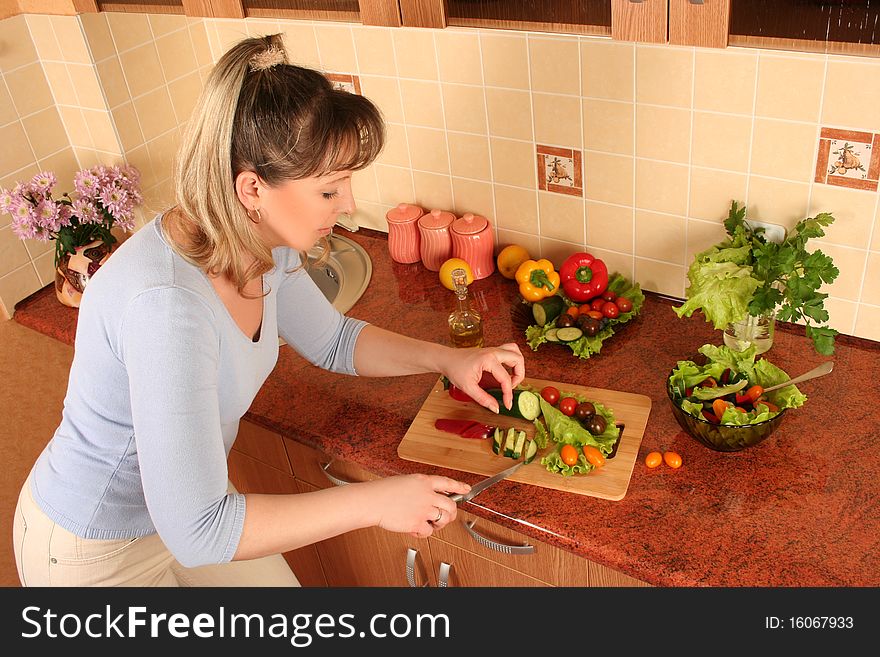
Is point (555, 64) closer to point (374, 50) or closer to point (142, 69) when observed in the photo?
point (374, 50)

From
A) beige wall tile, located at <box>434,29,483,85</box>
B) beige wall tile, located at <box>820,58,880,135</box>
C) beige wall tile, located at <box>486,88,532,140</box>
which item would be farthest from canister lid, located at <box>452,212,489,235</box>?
beige wall tile, located at <box>820,58,880,135</box>

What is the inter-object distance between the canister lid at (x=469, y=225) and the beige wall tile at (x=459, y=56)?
1.01 ft

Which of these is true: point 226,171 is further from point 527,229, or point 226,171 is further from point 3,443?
point 3,443

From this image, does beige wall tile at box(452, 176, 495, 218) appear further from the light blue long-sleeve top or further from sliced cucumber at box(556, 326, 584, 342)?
the light blue long-sleeve top

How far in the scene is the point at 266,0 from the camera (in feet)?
5.21

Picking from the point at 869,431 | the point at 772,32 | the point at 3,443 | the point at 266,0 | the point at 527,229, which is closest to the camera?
the point at 772,32

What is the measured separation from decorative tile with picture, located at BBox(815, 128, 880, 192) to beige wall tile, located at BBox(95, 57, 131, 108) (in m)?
1.58

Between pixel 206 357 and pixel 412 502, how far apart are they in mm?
393

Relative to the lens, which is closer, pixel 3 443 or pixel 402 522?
pixel 402 522

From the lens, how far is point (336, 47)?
1989 mm

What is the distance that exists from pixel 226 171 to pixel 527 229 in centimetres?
92

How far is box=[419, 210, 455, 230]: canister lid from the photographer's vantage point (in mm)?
1982

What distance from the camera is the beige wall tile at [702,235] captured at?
5.51ft

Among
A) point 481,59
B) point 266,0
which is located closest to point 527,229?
point 481,59
